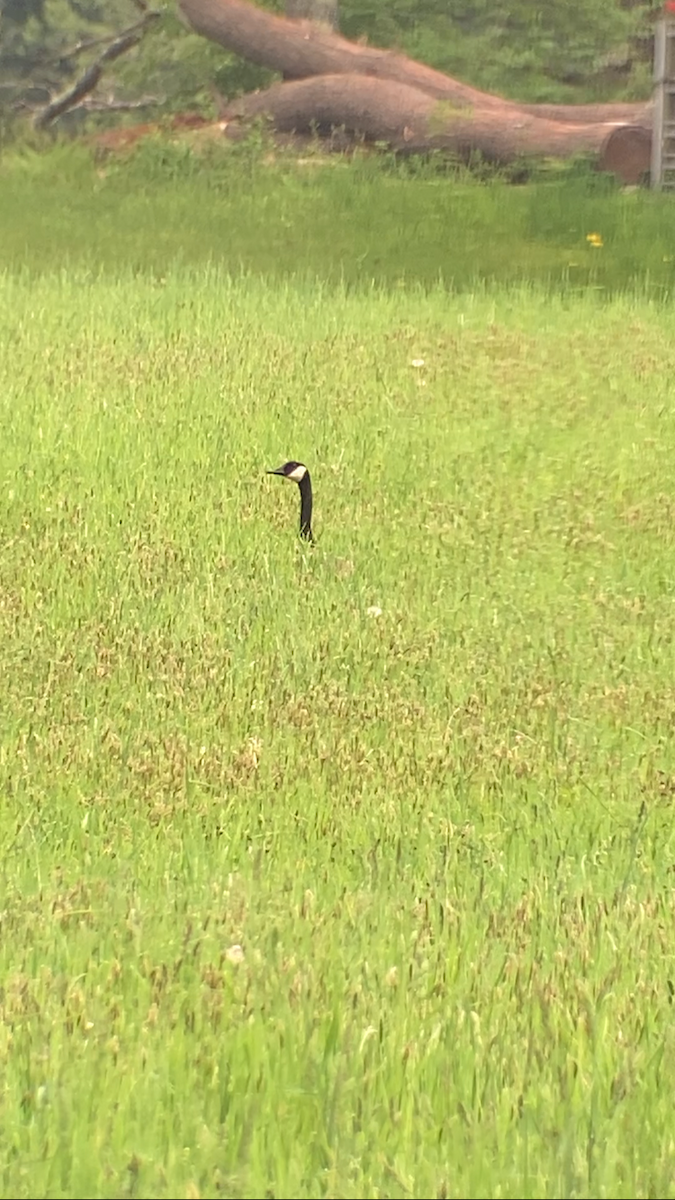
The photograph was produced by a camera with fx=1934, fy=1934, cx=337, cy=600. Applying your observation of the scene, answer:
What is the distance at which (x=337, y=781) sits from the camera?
5.69m

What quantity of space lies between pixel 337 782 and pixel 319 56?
21237mm

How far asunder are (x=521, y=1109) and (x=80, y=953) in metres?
1.10

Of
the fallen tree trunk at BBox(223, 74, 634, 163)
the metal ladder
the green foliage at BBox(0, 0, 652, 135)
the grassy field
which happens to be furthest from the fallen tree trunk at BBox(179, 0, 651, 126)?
the grassy field

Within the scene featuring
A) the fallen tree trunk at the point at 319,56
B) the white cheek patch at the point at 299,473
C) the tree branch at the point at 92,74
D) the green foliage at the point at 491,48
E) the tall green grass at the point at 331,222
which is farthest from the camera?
the green foliage at the point at 491,48

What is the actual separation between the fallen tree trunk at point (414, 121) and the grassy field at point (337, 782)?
10651mm

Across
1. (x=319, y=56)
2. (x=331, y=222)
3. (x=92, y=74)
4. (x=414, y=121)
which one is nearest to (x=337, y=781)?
(x=331, y=222)

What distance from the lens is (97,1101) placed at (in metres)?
3.23

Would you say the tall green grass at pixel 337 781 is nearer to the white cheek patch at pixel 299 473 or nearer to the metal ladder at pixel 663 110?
the white cheek patch at pixel 299 473

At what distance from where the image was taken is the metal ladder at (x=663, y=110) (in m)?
21.9

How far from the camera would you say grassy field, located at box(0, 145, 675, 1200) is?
3277mm

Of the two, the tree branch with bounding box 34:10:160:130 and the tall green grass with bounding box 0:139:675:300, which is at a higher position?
the tree branch with bounding box 34:10:160:130

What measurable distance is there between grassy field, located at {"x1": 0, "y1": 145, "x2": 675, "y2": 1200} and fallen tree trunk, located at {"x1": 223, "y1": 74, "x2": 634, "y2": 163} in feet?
34.9

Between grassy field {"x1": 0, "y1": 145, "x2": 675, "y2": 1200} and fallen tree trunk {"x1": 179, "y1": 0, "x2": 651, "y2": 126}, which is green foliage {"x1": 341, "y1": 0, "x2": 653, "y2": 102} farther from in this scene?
grassy field {"x1": 0, "y1": 145, "x2": 675, "y2": 1200}

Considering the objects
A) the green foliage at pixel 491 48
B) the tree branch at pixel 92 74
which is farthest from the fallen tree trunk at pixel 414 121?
the tree branch at pixel 92 74
